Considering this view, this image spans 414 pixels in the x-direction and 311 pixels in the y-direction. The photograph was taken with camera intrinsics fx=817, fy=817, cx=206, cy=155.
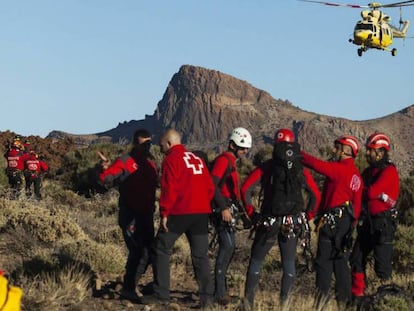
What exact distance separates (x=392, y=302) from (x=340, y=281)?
→ 0.64 m

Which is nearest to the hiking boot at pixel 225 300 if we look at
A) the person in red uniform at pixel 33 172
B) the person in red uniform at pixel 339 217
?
the person in red uniform at pixel 339 217

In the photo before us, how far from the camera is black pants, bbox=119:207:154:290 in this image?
9.20m

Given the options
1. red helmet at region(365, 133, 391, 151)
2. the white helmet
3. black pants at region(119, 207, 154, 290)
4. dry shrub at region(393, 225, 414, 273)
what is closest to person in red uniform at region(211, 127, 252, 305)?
the white helmet

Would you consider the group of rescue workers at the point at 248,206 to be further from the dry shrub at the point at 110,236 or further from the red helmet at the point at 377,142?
the dry shrub at the point at 110,236

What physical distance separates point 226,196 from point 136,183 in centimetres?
106

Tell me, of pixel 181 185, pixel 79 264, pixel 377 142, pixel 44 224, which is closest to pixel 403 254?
pixel 377 142

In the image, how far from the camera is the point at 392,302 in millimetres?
8531

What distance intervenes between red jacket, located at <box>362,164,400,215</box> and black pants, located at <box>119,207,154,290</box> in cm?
262

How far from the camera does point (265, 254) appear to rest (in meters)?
8.65

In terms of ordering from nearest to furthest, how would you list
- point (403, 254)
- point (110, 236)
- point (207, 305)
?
1. point (207, 305)
2. point (403, 254)
3. point (110, 236)

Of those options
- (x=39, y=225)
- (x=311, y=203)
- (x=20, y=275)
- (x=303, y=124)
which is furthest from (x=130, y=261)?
(x=303, y=124)

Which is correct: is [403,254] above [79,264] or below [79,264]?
below

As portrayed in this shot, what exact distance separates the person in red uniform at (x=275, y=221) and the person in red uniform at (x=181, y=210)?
44 cm

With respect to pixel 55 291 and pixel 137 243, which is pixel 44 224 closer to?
pixel 137 243
